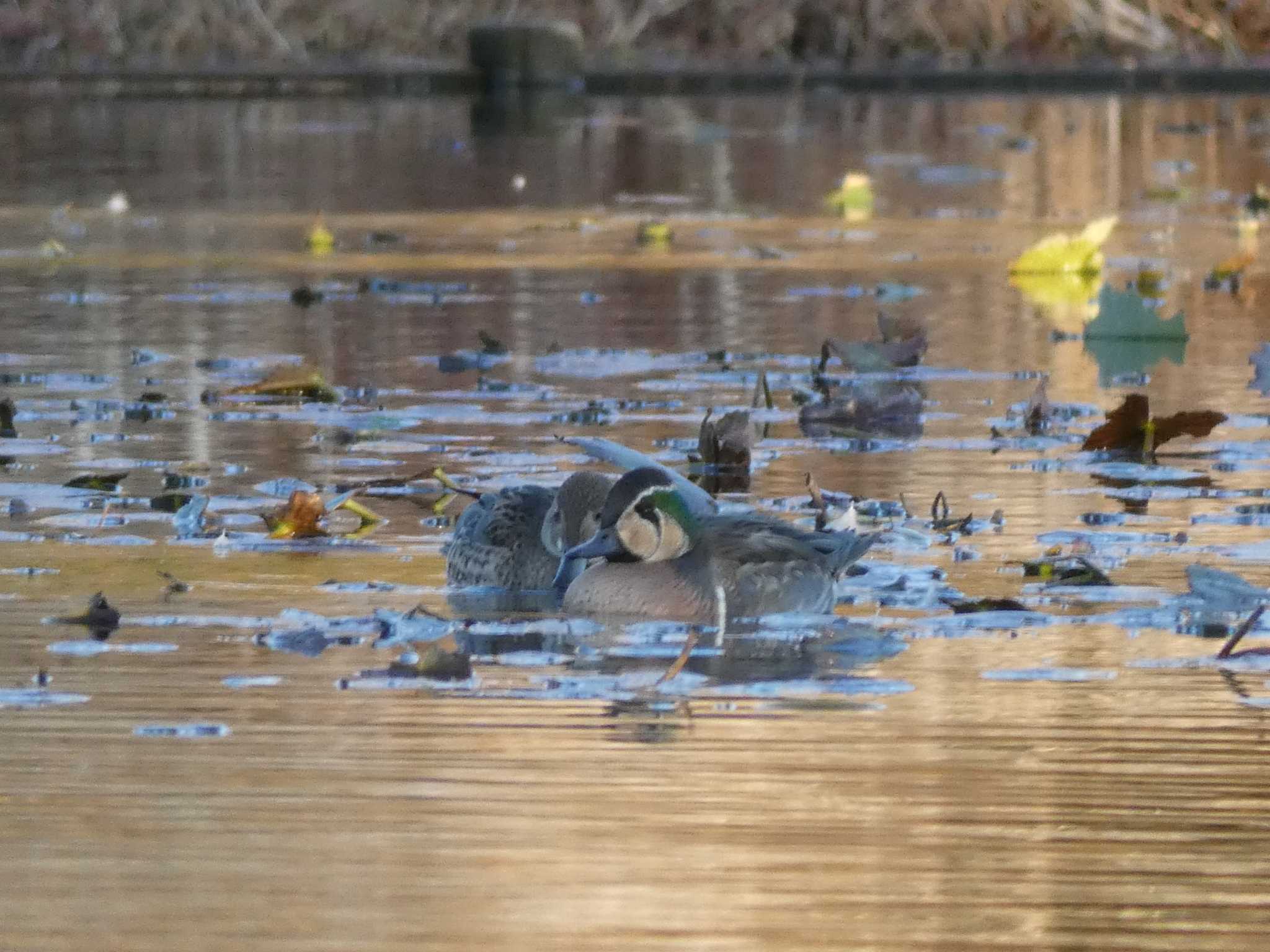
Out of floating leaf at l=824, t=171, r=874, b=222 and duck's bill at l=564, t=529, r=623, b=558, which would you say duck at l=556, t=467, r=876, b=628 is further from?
floating leaf at l=824, t=171, r=874, b=222

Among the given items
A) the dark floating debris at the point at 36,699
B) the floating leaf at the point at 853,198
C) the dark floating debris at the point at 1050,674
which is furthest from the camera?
the floating leaf at the point at 853,198

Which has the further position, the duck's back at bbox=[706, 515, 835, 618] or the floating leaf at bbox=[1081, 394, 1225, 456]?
the floating leaf at bbox=[1081, 394, 1225, 456]

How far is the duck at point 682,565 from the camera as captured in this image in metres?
6.94

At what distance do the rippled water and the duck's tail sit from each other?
4.6 inches

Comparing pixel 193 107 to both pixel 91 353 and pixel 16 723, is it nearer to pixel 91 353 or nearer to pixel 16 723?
pixel 91 353

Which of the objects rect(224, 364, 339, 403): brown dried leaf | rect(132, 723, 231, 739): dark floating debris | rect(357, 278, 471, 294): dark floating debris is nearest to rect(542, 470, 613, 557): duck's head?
rect(132, 723, 231, 739): dark floating debris

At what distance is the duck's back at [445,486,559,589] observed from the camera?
7.27 metres

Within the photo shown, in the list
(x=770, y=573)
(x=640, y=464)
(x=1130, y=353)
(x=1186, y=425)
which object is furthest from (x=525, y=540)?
(x=1130, y=353)

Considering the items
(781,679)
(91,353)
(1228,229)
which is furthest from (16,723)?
(1228,229)

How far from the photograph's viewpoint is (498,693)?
6184 millimetres

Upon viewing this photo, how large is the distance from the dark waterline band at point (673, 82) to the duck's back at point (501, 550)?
2470 centimetres

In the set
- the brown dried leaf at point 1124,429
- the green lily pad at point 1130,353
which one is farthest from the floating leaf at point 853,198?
the brown dried leaf at point 1124,429

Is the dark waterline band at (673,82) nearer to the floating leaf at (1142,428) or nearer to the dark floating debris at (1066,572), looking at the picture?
the floating leaf at (1142,428)

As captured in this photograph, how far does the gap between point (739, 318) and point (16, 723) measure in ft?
25.7
